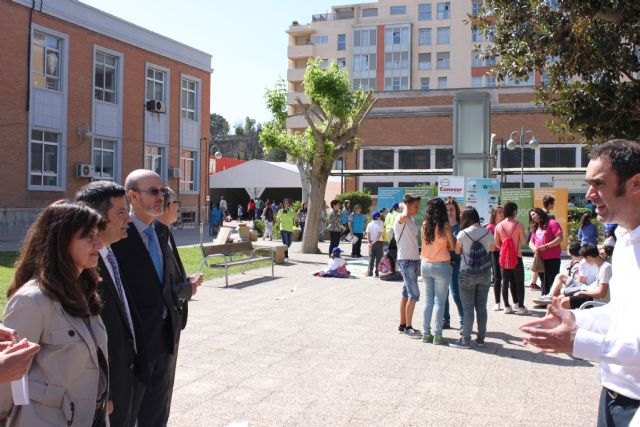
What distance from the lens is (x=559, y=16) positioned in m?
8.83

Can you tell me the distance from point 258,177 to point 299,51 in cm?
3718

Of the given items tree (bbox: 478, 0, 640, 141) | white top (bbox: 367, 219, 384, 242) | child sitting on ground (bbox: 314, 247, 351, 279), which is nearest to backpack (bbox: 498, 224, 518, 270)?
tree (bbox: 478, 0, 640, 141)

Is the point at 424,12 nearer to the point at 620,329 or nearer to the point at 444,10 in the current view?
the point at 444,10

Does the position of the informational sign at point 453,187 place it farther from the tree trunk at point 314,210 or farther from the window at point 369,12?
the window at point 369,12

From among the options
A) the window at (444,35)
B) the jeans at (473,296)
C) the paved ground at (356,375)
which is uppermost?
the window at (444,35)

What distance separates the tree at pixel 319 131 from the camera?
20281 millimetres

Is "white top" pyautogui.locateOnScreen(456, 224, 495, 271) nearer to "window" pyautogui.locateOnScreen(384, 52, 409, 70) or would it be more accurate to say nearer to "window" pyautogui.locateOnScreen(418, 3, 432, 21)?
"window" pyautogui.locateOnScreen(384, 52, 409, 70)

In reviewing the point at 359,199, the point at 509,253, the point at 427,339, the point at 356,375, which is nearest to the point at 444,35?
the point at 359,199

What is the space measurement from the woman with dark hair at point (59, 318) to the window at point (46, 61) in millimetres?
26438

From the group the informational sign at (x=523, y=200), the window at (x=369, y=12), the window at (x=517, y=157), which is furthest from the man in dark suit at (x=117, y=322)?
the window at (x=369, y=12)

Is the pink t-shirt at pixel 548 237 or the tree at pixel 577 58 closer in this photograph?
the tree at pixel 577 58

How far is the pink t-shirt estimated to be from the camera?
1037 cm

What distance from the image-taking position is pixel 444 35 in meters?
70.4

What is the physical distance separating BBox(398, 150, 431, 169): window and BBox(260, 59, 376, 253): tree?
71.7ft
